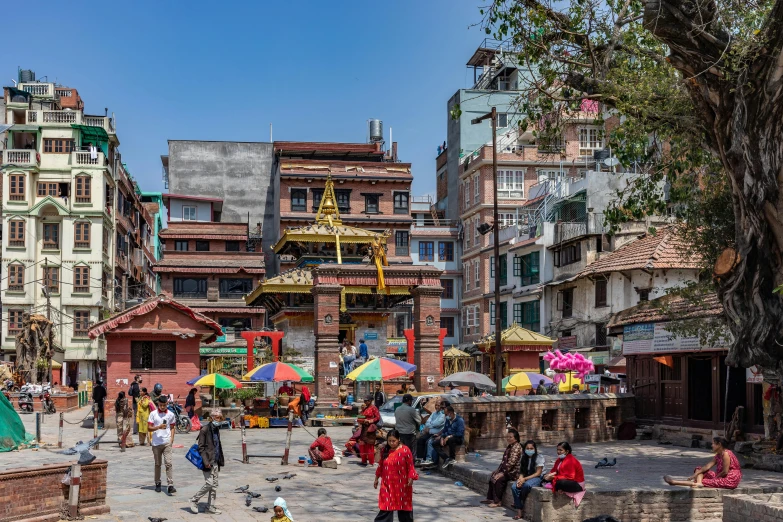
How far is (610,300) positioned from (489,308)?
1778cm

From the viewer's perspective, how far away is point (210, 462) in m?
15.9

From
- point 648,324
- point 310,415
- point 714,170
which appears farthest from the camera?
point 310,415

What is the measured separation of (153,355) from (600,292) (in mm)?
22437

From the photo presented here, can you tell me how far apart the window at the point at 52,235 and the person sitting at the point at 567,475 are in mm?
51925

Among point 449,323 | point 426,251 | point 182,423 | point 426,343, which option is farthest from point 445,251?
point 182,423

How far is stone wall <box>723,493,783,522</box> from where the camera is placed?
1247 centimetres

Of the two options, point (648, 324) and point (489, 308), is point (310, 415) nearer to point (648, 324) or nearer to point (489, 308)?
point (648, 324)

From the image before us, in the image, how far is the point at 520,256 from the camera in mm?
56375

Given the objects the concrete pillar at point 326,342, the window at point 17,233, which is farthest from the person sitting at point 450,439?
the window at point 17,233

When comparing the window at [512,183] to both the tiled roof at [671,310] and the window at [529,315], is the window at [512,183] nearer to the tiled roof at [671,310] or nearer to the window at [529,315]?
the window at [529,315]

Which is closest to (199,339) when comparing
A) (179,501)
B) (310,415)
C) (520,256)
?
(310,415)

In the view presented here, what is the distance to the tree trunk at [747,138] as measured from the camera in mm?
16391

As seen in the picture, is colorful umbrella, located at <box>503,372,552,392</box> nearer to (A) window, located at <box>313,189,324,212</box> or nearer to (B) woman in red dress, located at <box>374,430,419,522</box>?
(B) woman in red dress, located at <box>374,430,419,522</box>

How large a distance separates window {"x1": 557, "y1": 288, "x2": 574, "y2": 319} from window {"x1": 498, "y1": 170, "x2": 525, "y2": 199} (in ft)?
45.3
